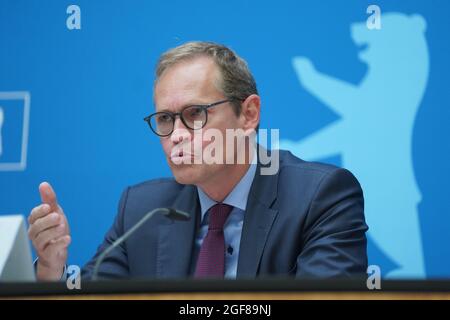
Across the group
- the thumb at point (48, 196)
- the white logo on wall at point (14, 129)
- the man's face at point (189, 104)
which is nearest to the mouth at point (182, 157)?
the man's face at point (189, 104)

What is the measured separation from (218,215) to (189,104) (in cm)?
34

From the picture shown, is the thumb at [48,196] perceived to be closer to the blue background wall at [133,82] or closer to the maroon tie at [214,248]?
the blue background wall at [133,82]

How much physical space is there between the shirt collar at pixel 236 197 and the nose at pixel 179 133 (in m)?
0.18

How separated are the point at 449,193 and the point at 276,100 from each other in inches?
23.0

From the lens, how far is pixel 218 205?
1.98m

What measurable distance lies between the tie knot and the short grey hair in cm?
30

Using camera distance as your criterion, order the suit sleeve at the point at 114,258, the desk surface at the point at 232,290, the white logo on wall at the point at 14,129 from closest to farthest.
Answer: the desk surface at the point at 232,290 < the suit sleeve at the point at 114,258 < the white logo on wall at the point at 14,129

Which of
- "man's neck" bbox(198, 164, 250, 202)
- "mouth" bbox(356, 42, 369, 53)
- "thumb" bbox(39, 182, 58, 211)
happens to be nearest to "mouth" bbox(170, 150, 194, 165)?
"man's neck" bbox(198, 164, 250, 202)

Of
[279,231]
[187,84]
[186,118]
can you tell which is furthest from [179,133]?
[279,231]

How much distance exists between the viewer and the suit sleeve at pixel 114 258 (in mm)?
1943

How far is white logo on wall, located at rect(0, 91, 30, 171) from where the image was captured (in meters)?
2.05

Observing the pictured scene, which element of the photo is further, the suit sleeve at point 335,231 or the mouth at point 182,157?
the mouth at point 182,157

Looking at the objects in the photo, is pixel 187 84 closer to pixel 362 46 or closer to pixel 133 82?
pixel 133 82
